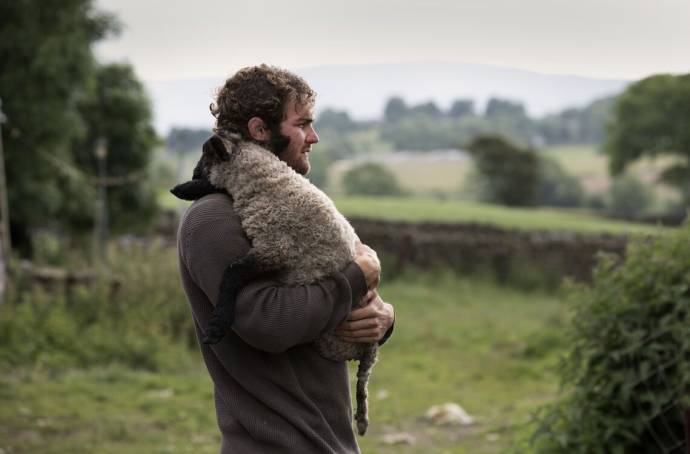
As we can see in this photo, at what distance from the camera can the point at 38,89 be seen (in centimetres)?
1457

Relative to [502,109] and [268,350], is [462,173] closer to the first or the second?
[502,109]

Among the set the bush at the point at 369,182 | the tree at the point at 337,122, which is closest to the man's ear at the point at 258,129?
the tree at the point at 337,122

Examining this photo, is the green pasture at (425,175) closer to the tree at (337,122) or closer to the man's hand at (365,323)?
the tree at (337,122)

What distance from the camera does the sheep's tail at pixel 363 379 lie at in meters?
2.60

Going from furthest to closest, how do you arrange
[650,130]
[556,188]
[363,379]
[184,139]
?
[556,188], [650,130], [184,139], [363,379]

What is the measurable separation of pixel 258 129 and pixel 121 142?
1794cm

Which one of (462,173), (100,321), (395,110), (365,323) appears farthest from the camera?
(395,110)

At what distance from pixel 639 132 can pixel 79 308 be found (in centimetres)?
3343

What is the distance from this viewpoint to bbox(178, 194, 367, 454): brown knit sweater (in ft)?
7.52

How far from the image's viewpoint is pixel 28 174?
14.6 metres

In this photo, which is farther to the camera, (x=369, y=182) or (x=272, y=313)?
(x=369, y=182)

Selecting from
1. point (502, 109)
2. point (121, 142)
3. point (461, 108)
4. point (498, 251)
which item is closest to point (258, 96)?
point (498, 251)

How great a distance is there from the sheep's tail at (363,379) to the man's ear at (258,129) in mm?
661

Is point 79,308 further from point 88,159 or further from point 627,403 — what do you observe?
point 88,159
